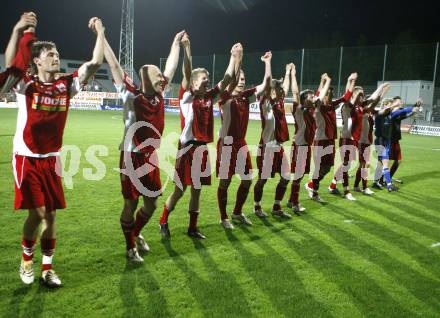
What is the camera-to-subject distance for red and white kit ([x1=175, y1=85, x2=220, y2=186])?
17.6 ft

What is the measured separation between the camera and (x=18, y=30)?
3.42 meters

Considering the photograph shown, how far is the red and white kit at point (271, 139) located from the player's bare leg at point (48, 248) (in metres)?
3.41

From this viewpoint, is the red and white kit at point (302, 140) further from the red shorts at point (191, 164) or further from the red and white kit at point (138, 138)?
the red and white kit at point (138, 138)

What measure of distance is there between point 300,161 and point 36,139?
457 cm

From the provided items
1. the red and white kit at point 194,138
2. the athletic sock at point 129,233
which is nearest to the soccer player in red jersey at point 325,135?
the red and white kit at point 194,138

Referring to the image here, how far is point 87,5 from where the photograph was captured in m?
52.1

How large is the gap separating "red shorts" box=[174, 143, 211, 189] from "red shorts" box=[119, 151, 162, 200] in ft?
2.70

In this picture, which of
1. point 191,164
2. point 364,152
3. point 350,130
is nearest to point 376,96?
point 350,130

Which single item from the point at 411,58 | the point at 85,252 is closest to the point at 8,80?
the point at 85,252

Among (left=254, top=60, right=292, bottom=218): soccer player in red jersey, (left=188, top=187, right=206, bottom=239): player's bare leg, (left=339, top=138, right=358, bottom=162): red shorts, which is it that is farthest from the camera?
(left=339, top=138, right=358, bottom=162): red shorts

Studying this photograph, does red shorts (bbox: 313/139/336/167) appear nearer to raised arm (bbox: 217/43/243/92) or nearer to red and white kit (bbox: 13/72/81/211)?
raised arm (bbox: 217/43/243/92)

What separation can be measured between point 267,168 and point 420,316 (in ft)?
10.8

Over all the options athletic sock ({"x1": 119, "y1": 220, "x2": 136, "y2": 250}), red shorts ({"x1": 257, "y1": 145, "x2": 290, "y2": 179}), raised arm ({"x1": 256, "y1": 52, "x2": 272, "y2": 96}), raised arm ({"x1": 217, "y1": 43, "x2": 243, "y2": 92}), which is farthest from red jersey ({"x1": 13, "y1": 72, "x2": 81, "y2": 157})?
red shorts ({"x1": 257, "y1": 145, "x2": 290, "y2": 179})

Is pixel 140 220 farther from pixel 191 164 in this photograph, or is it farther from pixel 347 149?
pixel 347 149
